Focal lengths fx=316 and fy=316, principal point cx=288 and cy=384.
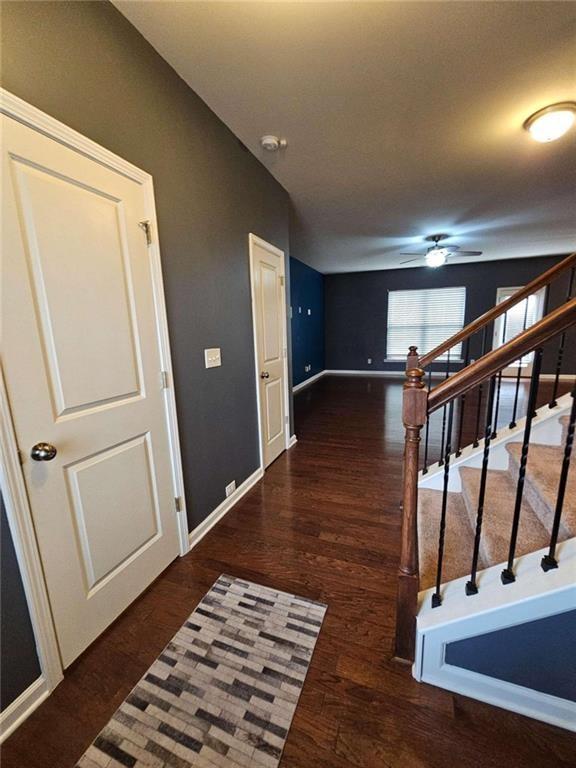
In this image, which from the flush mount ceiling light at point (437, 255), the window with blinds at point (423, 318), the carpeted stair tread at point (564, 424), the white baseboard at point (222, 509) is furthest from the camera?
the window with blinds at point (423, 318)

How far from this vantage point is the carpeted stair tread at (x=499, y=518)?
1289mm

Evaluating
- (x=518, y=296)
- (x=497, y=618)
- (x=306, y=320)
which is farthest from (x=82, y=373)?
(x=306, y=320)

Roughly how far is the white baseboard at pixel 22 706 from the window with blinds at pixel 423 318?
7553 millimetres

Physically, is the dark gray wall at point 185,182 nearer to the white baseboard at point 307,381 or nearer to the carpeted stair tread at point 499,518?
the carpeted stair tread at point 499,518

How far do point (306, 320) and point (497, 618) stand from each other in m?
6.25

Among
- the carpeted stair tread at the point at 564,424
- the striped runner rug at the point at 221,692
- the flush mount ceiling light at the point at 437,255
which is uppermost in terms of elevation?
the flush mount ceiling light at the point at 437,255

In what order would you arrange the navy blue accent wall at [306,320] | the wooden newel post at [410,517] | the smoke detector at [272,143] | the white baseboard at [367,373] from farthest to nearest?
the white baseboard at [367,373]
the navy blue accent wall at [306,320]
the smoke detector at [272,143]
the wooden newel post at [410,517]

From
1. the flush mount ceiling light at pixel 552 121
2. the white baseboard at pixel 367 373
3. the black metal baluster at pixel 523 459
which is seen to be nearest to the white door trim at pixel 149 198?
the black metal baluster at pixel 523 459

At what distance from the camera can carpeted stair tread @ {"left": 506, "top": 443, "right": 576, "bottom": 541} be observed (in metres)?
1.17

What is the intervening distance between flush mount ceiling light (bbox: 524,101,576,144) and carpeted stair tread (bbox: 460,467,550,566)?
2283 millimetres

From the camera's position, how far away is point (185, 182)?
71.1 inches

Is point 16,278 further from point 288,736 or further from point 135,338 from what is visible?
point 288,736

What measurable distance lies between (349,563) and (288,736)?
0.84m

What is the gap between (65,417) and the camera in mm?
1230
